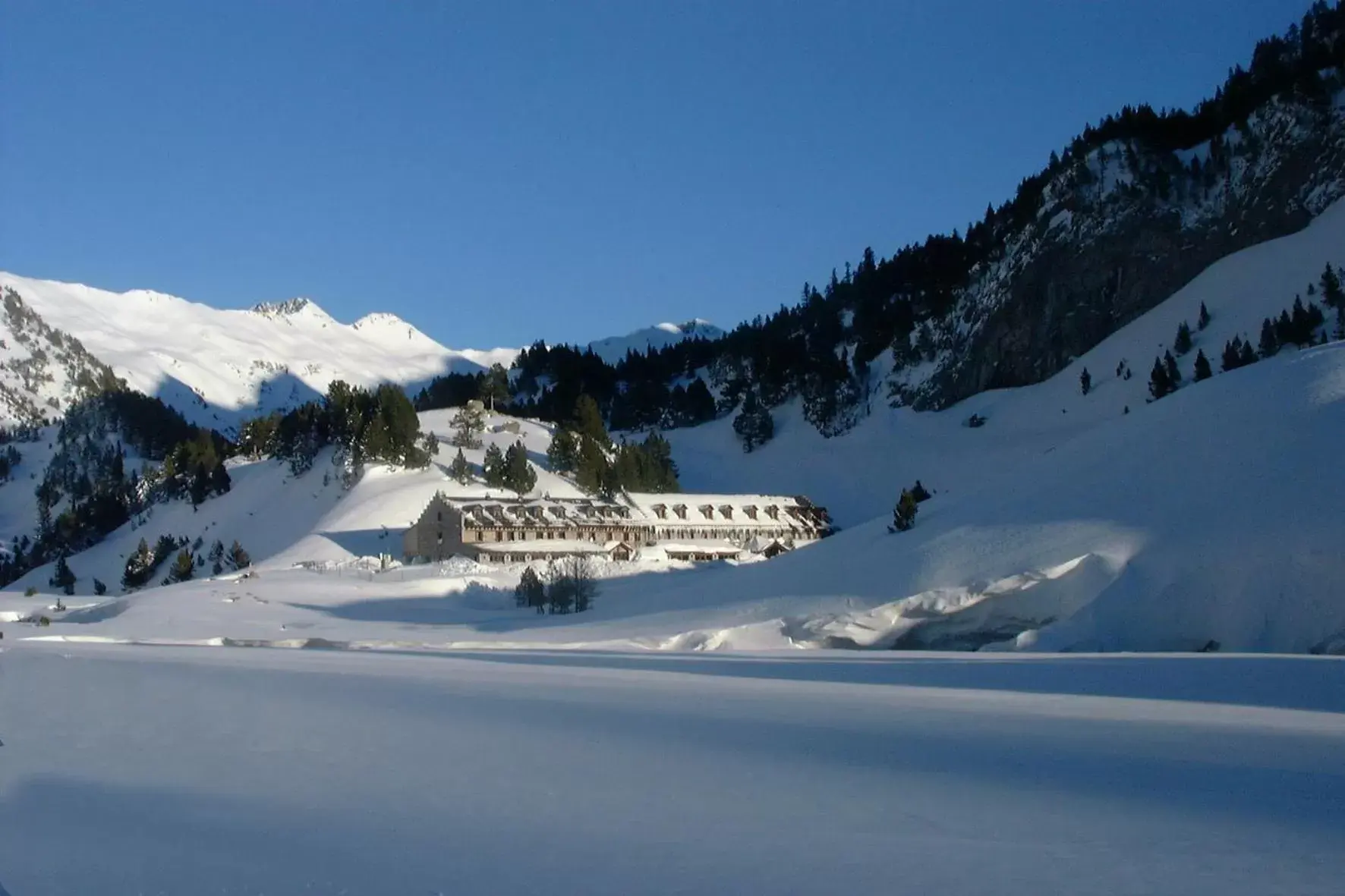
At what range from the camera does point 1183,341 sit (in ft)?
259

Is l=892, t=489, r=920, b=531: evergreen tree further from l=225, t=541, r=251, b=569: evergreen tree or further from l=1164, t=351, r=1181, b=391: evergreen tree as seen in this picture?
l=225, t=541, r=251, b=569: evergreen tree

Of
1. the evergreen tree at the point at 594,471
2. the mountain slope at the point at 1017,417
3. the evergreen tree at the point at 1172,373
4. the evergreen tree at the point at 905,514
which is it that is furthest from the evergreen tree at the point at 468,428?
the evergreen tree at the point at 905,514

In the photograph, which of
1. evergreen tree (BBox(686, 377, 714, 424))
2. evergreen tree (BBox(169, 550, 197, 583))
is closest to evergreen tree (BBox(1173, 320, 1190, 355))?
evergreen tree (BBox(686, 377, 714, 424))

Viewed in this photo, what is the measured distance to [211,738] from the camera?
46.3 feet

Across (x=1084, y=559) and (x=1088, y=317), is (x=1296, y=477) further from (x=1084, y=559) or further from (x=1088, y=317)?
(x=1088, y=317)

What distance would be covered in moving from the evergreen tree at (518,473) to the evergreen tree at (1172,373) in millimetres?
44048

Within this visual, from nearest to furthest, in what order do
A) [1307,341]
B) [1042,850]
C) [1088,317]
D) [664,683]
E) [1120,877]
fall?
[1120,877]
[1042,850]
[664,683]
[1307,341]
[1088,317]

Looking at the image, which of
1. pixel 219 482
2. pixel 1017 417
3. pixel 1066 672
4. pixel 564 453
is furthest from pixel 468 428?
pixel 1066 672

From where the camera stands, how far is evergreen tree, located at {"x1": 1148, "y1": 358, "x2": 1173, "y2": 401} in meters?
73.6

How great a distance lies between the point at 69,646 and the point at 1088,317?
80.5 m

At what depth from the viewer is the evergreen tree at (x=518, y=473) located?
84688mm

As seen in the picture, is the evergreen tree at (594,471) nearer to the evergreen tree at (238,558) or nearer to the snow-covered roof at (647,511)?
the snow-covered roof at (647,511)

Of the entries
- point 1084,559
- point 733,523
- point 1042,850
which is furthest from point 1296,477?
point 733,523

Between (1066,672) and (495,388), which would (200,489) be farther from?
(1066,672)
